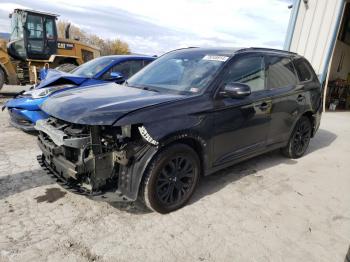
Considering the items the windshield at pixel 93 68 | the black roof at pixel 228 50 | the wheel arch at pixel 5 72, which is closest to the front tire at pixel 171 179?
the black roof at pixel 228 50

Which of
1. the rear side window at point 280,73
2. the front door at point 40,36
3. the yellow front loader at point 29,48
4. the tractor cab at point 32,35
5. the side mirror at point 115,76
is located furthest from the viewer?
the front door at point 40,36

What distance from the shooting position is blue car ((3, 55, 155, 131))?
Answer: 5.03 m

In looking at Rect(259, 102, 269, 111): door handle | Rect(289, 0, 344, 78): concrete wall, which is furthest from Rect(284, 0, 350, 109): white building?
Rect(259, 102, 269, 111): door handle

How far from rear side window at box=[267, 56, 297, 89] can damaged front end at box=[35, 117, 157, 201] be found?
2247mm

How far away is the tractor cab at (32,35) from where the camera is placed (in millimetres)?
10961

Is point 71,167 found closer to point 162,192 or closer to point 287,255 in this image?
point 162,192

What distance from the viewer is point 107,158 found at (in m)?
2.76

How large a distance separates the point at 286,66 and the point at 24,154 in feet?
13.8

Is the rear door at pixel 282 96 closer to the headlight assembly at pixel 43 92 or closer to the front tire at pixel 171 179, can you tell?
the front tire at pixel 171 179

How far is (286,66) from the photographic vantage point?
4527 millimetres

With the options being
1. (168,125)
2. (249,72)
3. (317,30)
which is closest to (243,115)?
(249,72)

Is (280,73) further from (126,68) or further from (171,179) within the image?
(126,68)

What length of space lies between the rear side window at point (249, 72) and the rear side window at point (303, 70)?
42.5 inches

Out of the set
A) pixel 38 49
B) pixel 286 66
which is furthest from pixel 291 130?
pixel 38 49
